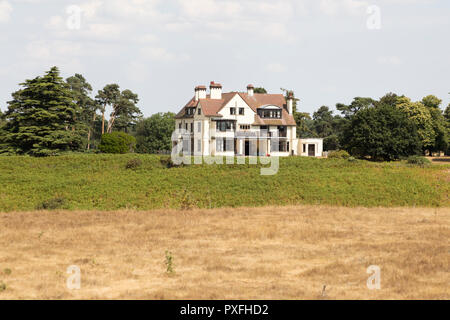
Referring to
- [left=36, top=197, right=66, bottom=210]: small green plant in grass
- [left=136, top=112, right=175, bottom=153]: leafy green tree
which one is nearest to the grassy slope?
[left=36, top=197, right=66, bottom=210]: small green plant in grass

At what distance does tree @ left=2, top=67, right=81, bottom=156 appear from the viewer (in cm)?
6881

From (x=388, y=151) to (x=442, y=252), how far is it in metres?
54.6

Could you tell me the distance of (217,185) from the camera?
159 feet

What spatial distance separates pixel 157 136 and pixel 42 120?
33927 mm

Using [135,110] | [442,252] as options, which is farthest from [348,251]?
[135,110]

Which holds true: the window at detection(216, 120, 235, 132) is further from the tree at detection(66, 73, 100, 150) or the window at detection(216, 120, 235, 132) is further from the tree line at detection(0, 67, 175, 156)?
the tree at detection(66, 73, 100, 150)

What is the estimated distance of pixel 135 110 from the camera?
109 metres

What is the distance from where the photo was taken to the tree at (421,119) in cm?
8962

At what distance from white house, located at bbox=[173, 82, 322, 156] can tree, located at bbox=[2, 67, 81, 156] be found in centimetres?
1709

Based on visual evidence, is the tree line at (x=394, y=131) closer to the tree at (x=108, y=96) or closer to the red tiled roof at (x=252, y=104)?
the red tiled roof at (x=252, y=104)

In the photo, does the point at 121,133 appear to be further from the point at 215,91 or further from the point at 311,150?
the point at 311,150

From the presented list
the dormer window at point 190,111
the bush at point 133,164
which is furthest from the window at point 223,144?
the bush at point 133,164

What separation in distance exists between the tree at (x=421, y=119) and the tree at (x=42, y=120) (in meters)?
56.8

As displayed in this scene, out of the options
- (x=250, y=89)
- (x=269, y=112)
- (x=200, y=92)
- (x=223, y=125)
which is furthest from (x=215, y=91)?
(x=269, y=112)
